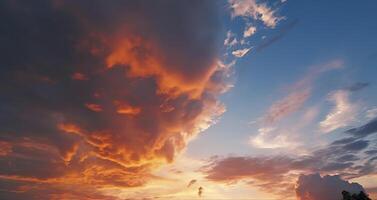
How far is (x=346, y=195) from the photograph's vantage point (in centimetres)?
15525

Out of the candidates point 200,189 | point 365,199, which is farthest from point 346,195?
point 200,189

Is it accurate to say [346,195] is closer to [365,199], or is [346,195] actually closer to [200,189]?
[365,199]

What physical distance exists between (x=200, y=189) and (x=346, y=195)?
51.9 m

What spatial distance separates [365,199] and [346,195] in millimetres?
6808

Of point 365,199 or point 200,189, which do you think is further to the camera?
point 200,189

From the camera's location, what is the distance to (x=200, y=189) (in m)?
163

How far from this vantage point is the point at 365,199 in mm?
150375

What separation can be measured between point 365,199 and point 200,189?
57.5m
